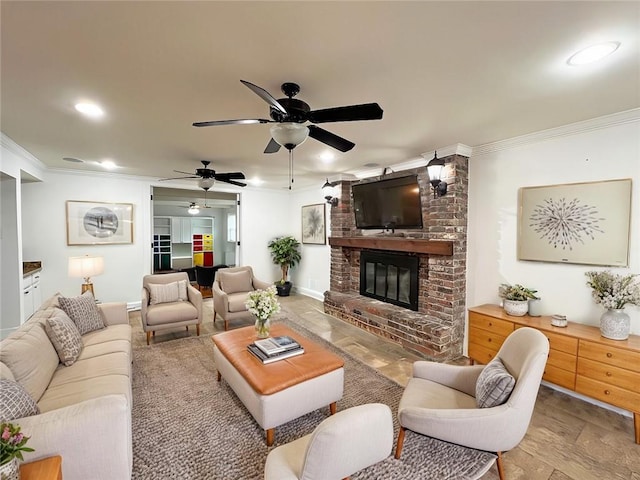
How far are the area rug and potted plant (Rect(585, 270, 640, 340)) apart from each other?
4.77 feet

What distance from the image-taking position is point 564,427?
7.38 ft

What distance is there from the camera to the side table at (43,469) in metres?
1.19

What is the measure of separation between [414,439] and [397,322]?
5.84 ft

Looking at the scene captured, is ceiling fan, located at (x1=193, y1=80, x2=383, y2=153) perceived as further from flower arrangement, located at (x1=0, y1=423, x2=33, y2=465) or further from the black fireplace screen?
the black fireplace screen

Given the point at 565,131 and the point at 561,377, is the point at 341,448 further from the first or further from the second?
the point at 565,131

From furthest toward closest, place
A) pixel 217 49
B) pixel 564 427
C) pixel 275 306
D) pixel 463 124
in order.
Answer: pixel 275 306 → pixel 463 124 → pixel 564 427 → pixel 217 49

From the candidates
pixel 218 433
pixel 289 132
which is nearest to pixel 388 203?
pixel 289 132

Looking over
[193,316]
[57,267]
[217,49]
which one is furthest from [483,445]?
[57,267]

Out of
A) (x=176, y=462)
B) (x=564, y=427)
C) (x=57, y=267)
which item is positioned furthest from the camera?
(x=57, y=267)

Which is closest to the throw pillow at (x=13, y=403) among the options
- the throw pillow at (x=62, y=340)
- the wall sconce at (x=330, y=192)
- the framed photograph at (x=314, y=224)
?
the throw pillow at (x=62, y=340)

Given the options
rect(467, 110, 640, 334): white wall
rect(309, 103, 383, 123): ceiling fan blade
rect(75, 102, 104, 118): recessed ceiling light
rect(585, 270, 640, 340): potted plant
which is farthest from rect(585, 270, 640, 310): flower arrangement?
rect(75, 102, 104, 118): recessed ceiling light

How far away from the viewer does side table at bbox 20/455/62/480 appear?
1188mm

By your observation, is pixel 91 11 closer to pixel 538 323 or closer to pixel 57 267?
pixel 538 323

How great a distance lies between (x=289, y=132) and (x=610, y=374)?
9.90 ft
